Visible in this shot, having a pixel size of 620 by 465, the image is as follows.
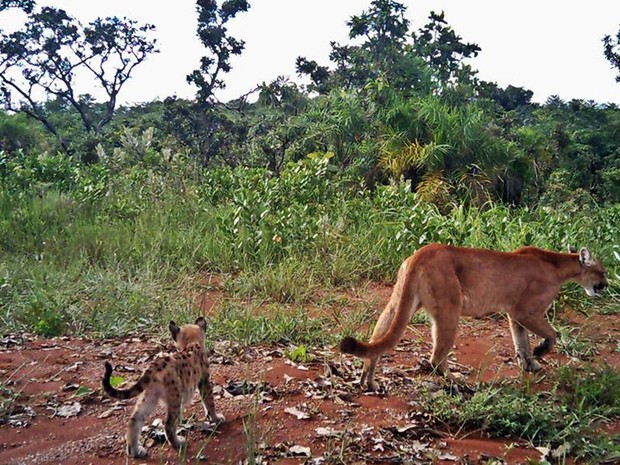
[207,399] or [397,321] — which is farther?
[397,321]

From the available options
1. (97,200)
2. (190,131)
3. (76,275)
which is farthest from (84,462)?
(190,131)

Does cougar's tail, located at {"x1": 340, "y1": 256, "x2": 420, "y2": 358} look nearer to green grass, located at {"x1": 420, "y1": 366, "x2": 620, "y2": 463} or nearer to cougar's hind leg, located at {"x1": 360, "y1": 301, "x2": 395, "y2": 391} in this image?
cougar's hind leg, located at {"x1": 360, "y1": 301, "x2": 395, "y2": 391}

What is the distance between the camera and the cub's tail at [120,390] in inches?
152

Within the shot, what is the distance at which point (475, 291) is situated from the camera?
5695 mm

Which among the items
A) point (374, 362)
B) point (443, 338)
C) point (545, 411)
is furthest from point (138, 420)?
point (545, 411)

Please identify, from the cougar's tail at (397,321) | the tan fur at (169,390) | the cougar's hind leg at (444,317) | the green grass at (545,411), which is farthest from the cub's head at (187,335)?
the cougar's hind leg at (444,317)

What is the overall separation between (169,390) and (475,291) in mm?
2764

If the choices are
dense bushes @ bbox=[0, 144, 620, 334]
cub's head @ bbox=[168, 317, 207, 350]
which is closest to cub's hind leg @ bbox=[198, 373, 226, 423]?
cub's head @ bbox=[168, 317, 207, 350]

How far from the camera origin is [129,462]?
13.3 feet

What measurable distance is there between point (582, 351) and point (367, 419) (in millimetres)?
A: 2771

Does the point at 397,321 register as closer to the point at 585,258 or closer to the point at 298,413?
the point at 298,413

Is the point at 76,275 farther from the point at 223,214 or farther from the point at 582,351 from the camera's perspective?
the point at 582,351

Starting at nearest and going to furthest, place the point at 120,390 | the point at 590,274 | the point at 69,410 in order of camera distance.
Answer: the point at 120,390
the point at 69,410
the point at 590,274

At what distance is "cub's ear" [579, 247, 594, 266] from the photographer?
20.3 ft
